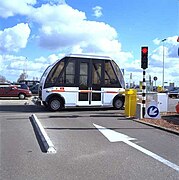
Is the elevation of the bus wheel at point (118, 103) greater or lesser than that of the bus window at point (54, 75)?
lesser

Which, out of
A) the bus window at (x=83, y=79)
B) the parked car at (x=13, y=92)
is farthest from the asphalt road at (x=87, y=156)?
the parked car at (x=13, y=92)

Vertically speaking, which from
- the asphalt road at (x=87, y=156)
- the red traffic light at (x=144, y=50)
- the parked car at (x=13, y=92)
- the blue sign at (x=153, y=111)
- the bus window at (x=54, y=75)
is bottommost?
the asphalt road at (x=87, y=156)

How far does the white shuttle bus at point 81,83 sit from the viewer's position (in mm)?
18125

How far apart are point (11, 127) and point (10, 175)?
6.20 m

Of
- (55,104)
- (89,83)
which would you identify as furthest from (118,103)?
(55,104)

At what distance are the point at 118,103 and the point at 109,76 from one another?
176cm

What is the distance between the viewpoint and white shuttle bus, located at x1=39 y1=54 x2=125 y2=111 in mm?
18125

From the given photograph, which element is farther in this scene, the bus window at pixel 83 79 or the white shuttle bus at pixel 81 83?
the bus window at pixel 83 79

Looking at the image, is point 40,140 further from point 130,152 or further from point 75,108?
point 75,108

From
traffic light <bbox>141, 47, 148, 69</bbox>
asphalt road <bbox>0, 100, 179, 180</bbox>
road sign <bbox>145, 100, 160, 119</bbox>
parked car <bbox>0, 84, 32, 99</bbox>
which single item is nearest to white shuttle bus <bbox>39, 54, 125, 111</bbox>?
traffic light <bbox>141, 47, 148, 69</bbox>

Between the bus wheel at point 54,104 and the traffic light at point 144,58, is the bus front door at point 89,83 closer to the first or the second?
the bus wheel at point 54,104

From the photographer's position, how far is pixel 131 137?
32.3 feet

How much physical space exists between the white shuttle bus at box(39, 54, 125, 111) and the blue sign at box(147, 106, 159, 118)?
495cm

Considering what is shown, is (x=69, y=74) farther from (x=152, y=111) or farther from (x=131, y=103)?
(x=152, y=111)
